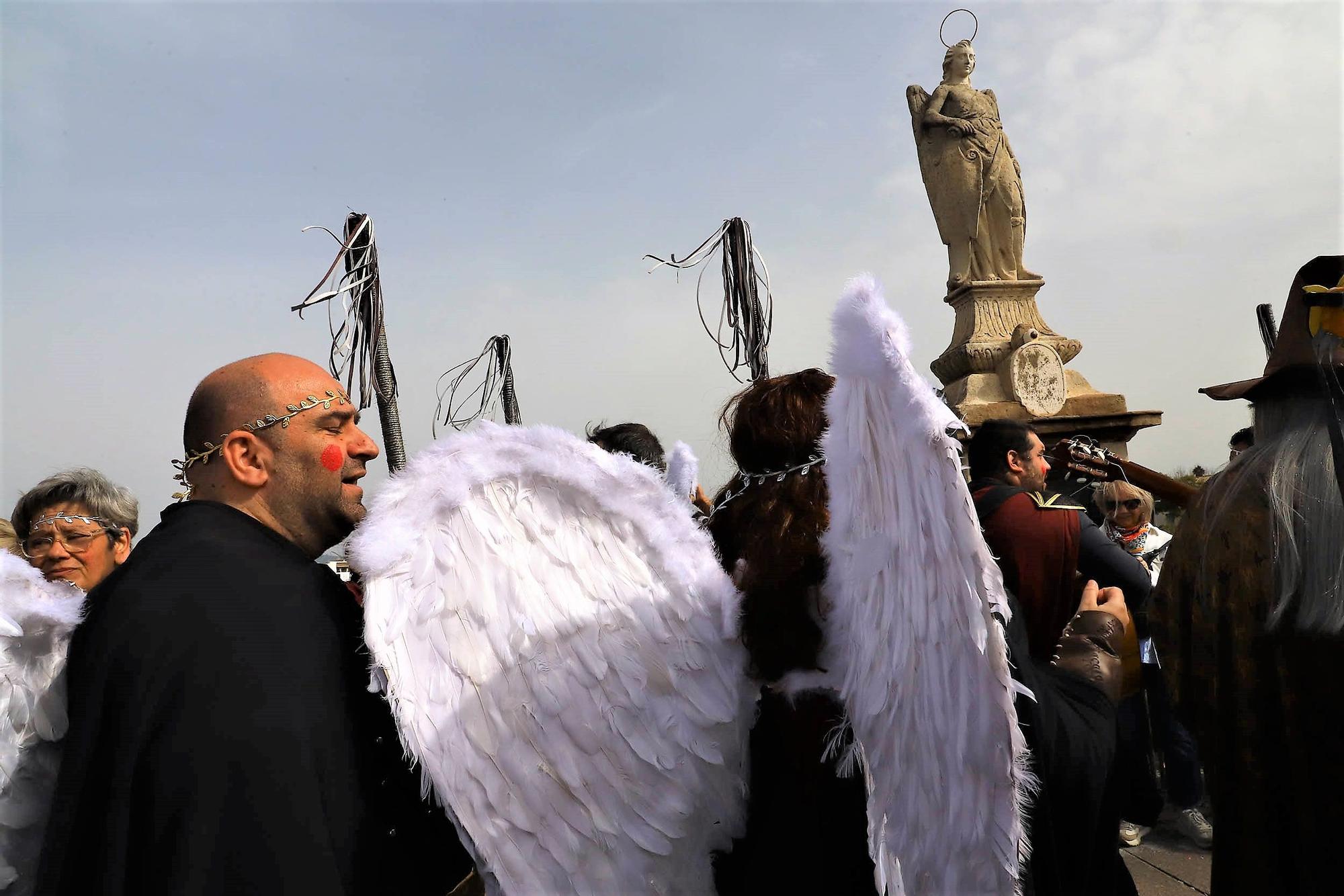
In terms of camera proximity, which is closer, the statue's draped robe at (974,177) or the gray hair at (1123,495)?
the gray hair at (1123,495)

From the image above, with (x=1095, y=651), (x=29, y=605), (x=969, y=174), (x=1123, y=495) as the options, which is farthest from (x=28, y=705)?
(x=969, y=174)

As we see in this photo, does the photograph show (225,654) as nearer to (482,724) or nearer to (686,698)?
(482,724)

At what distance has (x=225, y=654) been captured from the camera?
132 centimetres

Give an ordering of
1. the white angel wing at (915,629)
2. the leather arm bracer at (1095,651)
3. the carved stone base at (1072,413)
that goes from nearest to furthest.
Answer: the white angel wing at (915,629)
the leather arm bracer at (1095,651)
the carved stone base at (1072,413)

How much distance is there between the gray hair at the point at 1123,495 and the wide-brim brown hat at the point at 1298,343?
3230 millimetres

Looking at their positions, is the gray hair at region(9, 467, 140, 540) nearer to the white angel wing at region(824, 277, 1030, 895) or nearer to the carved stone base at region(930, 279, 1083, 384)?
the white angel wing at region(824, 277, 1030, 895)

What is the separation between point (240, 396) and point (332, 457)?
195 mm

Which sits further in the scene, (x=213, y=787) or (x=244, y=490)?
(x=244, y=490)

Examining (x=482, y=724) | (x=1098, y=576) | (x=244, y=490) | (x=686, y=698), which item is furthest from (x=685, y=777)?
(x=1098, y=576)

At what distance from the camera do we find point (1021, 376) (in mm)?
7672

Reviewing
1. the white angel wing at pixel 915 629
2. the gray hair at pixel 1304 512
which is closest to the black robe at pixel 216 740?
the white angel wing at pixel 915 629

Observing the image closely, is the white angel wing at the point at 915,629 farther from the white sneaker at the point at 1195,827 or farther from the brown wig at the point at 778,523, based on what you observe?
the white sneaker at the point at 1195,827

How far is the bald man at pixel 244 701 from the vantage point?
1.24 m

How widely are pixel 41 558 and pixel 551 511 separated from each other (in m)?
2.04
